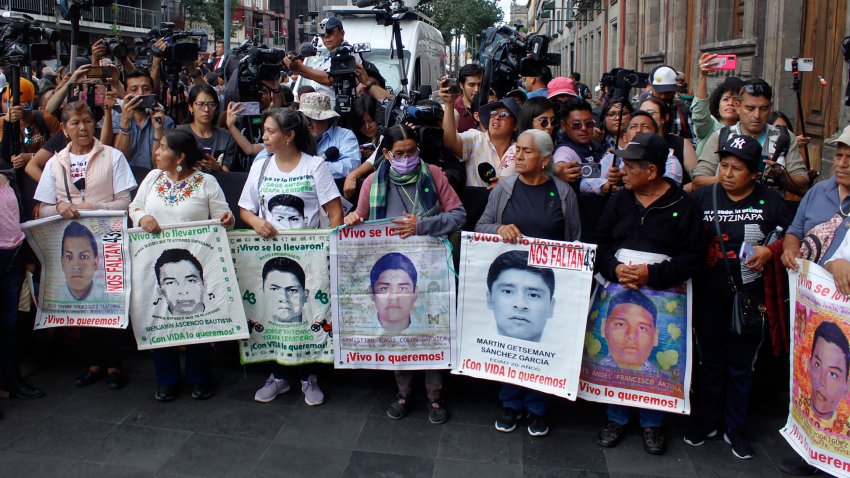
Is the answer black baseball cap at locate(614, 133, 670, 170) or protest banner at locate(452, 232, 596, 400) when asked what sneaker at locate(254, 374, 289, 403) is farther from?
black baseball cap at locate(614, 133, 670, 170)

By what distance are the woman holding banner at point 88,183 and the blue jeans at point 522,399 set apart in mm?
2715

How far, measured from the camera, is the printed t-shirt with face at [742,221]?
13.6ft

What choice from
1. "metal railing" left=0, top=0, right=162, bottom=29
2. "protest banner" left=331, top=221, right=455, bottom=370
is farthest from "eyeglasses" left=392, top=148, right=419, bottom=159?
"metal railing" left=0, top=0, right=162, bottom=29

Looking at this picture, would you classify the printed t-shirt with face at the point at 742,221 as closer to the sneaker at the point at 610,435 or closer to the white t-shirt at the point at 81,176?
the sneaker at the point at 610,435

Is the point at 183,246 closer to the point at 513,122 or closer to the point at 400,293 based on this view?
the point at 400,293

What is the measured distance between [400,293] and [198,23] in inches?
1601

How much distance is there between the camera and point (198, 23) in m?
41.5

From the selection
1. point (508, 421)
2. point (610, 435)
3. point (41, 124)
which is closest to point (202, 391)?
point (508, 421)

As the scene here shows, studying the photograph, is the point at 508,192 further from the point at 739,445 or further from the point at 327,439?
the point at 739,445

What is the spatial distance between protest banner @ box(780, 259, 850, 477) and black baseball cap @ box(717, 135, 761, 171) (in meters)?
0.60

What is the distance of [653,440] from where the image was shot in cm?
436

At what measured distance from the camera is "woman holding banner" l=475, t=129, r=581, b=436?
4379mm

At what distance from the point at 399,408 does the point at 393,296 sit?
723mm

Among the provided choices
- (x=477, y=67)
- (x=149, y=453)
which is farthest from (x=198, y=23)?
(x=149, y=453)
